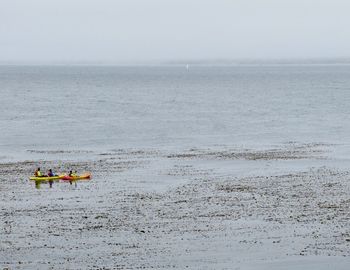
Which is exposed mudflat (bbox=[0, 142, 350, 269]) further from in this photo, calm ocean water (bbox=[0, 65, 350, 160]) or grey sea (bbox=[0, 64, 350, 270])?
calm ocean water (bbox=[0, 65, 350, 160])

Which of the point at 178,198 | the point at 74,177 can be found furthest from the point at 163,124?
the point at 178,198

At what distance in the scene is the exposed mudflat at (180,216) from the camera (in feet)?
154

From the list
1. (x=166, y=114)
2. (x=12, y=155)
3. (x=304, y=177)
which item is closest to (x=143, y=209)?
(x=304, y=177)

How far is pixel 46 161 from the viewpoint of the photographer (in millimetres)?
88625

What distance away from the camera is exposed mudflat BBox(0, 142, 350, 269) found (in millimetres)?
46906

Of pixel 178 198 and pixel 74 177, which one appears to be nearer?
pixel 178 198

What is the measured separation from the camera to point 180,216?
2269 inches

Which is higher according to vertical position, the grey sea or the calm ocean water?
the grey sea

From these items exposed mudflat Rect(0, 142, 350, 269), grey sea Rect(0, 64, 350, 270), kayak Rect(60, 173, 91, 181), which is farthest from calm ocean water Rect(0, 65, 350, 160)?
exposed mudflat Rect(0, 142, 350, 269)

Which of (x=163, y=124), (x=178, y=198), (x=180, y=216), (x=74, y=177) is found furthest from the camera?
(x=163, y=124)

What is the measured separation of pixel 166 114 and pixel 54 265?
117 meters

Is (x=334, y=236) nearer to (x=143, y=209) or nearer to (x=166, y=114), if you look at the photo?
(x=143, y=209)

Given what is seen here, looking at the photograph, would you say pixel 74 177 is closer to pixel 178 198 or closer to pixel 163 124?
pixel 178 198

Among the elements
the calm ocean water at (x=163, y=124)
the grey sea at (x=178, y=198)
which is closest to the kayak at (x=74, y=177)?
the grey sea at (x=178, y=198)
